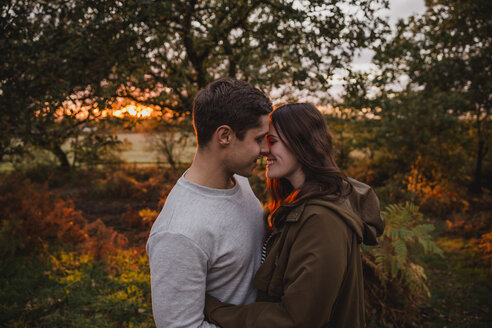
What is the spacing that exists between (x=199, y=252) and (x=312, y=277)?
22.1 inches

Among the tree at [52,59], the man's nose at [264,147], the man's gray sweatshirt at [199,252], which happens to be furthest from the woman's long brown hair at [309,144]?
the tree at [52,59]

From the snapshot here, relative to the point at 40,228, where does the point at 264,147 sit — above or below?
above

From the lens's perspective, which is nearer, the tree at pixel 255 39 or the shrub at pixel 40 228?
the tree at pixel 255 39

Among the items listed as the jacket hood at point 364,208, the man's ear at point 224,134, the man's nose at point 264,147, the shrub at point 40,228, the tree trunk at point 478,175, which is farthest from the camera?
the tree trunk at point 478,175

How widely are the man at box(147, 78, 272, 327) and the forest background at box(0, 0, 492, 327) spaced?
2516 millimetres

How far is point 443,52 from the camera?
9000 millimetres

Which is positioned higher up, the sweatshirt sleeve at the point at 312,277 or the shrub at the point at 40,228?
the sweatshirt sleeve at the point at 312,277

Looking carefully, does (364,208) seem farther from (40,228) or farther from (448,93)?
(448,93)

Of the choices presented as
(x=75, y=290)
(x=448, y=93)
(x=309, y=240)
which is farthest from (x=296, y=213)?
(x=448, y=93)

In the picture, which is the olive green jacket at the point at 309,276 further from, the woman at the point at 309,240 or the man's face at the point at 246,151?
the man's face at the point at 246,151

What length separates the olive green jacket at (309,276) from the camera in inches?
55.8

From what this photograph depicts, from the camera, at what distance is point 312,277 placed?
1.41m

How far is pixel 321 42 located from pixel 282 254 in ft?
11.9

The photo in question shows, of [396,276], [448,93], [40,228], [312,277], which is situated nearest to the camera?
[312,277]
